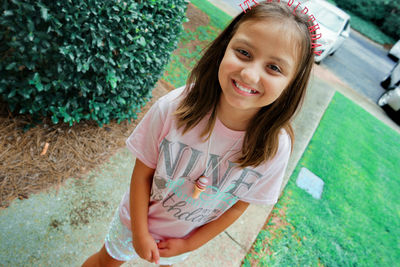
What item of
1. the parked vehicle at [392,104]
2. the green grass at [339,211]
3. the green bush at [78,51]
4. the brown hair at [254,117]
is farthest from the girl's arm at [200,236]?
the parked vehicle at [392,104]

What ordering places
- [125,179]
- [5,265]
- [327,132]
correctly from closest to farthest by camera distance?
[5,265] → [125,179] → [327,132]

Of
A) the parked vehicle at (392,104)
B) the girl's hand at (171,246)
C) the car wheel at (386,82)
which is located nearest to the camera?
the girl's hand at (171,246)

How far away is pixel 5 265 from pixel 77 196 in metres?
0.66

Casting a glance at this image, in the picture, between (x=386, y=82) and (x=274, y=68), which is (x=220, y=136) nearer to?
(x=274, y=68)

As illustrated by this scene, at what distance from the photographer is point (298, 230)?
10.2ft

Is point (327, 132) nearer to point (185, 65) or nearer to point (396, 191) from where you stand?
point (396, 191)

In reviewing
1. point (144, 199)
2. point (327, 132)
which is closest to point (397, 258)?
point (327, 132)

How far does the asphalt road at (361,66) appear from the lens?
Answer: 10844mm

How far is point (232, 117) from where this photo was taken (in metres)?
1.19

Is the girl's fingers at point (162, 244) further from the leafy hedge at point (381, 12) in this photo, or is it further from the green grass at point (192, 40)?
the leafy hedge at point (381, 12)

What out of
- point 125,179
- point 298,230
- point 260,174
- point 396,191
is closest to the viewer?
point 260,174

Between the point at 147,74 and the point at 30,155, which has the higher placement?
the point at 147,74

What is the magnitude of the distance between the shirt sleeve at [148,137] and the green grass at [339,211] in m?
1.80

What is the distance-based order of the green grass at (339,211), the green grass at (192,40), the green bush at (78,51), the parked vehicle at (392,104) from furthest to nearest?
the parked vehicle at (392,104) < the green grass at (192,40) < the green grass at (339,211) < the green bush at (78,51)
